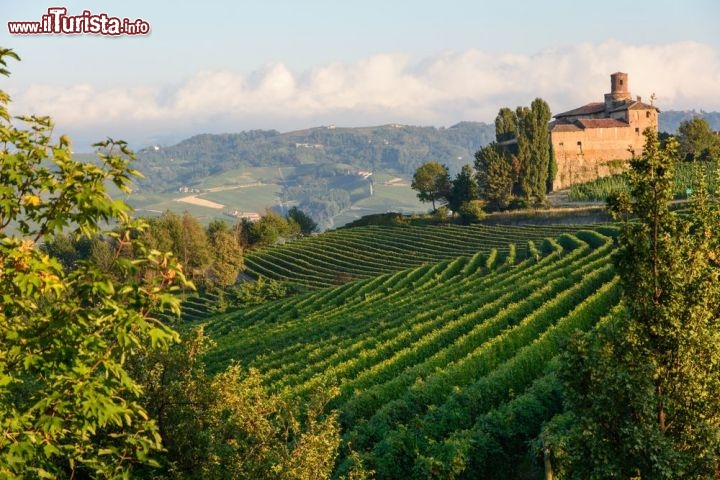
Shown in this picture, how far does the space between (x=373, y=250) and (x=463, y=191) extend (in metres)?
20.9

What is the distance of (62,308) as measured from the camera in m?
8.20

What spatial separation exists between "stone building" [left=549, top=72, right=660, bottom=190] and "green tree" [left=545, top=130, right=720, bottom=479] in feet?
317

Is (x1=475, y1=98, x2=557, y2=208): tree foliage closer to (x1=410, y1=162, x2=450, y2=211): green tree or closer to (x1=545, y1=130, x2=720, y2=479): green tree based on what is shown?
(x1=410, y1=162, x2=450, y2=211): green tree

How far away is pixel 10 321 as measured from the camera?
27.1 ft

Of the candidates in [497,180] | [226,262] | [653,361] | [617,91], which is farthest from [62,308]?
[617,91]

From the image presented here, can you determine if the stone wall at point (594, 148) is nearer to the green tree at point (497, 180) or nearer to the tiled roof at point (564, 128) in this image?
the tiled roof at point (564, 128)

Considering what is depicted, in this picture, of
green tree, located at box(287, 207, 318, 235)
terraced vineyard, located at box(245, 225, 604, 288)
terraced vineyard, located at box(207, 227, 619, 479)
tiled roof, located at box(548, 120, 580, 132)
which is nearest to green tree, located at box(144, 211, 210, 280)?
terraced vineyard, located at box(245, 225, 604, 288)

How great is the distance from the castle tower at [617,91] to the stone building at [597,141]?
2.33m

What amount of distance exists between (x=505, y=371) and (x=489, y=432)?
496cm

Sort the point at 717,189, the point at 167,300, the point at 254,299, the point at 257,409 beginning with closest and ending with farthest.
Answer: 1. the point at 167,300
2. the point at 257,409
3. the point at 717,189
4. the point at 254,299

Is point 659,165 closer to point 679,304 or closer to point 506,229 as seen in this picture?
point 679,304

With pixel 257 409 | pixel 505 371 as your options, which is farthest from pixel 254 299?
pixel 257 409

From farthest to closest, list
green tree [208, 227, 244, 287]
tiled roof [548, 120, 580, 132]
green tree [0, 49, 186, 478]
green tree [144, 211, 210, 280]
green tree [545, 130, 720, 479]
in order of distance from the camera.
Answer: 1. tiled roof [548, 120, 580, 132]
2. green tree [144, 211, 210, 280]
3. green tree [208, 227, 244, 287]
4. green tree [545, 130, 720, 479]
5. green tree [0, 49, 186, 478]

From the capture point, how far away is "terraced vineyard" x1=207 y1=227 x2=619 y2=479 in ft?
58.1
